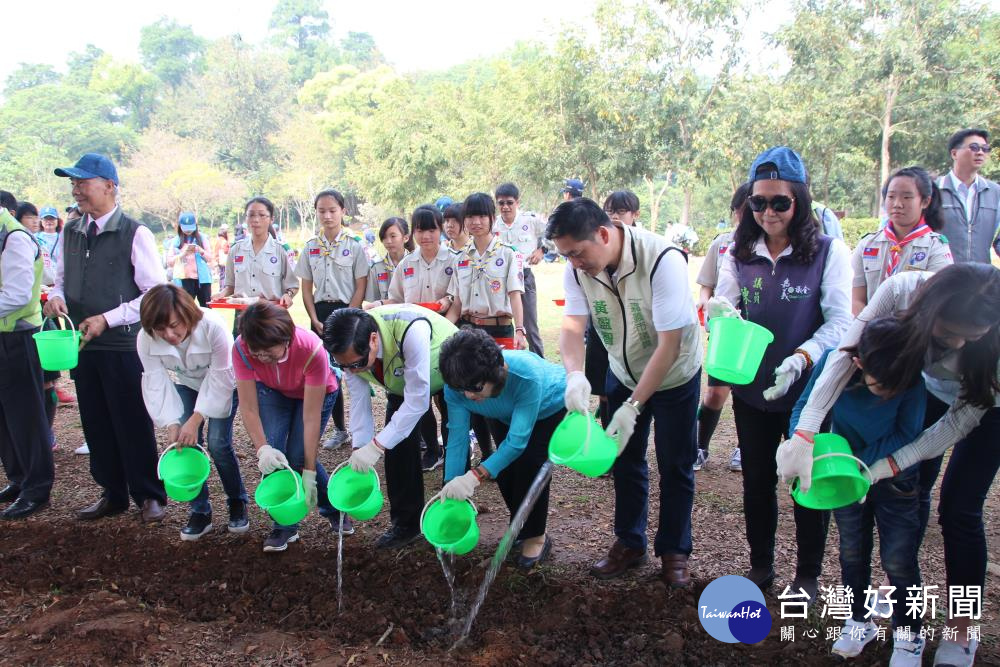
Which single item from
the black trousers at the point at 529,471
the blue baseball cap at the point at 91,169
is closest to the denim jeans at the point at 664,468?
the black trousers at the point at 529,471

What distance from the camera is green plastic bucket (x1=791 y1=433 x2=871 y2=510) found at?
7.36 feet

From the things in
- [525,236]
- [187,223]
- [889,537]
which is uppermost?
[187,223]

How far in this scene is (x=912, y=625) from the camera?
2.47 meters

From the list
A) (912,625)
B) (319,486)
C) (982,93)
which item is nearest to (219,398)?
(319,486)

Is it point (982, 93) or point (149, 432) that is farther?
point (982, 93)

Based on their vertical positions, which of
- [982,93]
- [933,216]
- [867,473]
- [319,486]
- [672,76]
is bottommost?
[319,486]

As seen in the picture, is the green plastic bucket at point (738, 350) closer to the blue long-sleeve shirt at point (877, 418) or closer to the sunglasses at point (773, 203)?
Answer: the blue long-sleeve shirt at point (877, 418)

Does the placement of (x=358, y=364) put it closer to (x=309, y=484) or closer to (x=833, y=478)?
(x=309, y=484)

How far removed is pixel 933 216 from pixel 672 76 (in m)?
19.1

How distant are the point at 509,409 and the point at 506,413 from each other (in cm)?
4

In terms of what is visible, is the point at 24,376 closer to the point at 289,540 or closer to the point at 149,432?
the point at 149,432

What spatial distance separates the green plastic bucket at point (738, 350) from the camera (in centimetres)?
256

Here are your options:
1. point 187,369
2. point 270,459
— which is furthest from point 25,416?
point 270,459

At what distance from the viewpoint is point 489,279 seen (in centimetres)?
479
